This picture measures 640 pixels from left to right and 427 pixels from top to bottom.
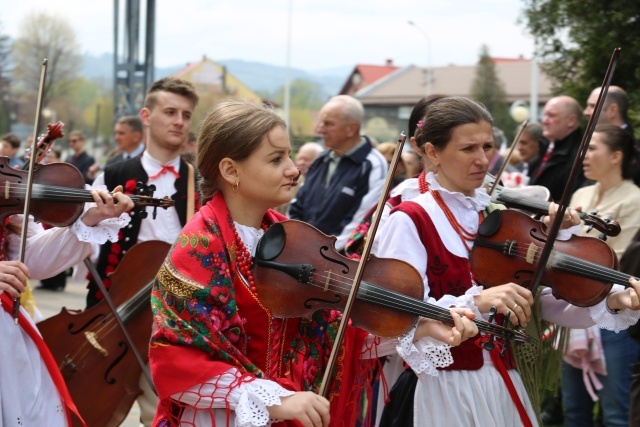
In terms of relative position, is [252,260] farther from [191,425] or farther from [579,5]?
[579,5]

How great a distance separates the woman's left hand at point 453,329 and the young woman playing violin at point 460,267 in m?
0.18

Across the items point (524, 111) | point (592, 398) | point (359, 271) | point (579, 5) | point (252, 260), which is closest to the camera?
point (359, 271)

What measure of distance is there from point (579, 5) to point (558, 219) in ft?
14.9

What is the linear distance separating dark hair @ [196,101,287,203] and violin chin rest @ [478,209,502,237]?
0.77 meters

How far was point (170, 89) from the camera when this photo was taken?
5117 mm

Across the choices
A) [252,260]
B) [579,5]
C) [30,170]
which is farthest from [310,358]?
[579,5]

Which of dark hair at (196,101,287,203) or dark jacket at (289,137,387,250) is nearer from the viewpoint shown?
dark hair at (196,101,287,203)

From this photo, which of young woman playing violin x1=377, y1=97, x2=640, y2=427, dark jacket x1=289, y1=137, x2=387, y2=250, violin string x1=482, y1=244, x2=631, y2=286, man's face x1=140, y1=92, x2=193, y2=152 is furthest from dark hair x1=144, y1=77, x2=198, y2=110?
violin string x1=482, y1=244, x2=631, y2=286

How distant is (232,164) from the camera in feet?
9.59

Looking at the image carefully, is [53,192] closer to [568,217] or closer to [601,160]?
[568,217]

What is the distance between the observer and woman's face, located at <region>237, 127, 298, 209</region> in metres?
2.89

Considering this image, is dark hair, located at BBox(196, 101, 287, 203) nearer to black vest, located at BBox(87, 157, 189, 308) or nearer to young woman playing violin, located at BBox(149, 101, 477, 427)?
young woman playing violin, located at BBox(149, 101, 477, 427)

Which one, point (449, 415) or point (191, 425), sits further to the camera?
point (449, 415)

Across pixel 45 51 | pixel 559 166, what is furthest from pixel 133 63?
pixel 45 51
